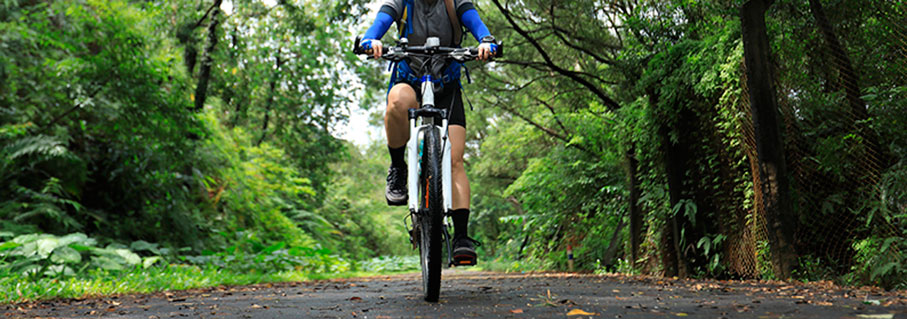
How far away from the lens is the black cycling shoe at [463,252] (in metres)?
3.83

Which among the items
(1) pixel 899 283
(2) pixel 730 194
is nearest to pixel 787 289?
(1) pixel 899 283

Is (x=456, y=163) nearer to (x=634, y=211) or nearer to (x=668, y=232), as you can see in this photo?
(x=668, y=232)

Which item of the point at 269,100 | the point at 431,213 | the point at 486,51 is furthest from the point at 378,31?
the point at 269,100

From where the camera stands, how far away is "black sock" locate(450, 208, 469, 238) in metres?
4.04

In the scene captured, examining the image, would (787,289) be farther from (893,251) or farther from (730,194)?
(730,194)

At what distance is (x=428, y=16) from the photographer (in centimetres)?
440

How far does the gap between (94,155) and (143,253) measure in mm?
1855

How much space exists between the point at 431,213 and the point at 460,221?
37 cm

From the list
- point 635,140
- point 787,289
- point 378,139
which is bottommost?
point 787,289

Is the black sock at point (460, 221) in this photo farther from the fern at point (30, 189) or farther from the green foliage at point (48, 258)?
the fern at point (30, 189)

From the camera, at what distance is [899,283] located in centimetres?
387

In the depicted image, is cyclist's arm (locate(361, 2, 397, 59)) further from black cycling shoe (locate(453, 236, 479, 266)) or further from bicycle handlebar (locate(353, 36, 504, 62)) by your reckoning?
black cycling shoe (locate(453, 236, 479, 266))

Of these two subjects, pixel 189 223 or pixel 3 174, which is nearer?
pixel 3 174

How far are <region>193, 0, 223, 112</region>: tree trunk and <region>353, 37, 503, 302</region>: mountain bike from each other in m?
9.79
